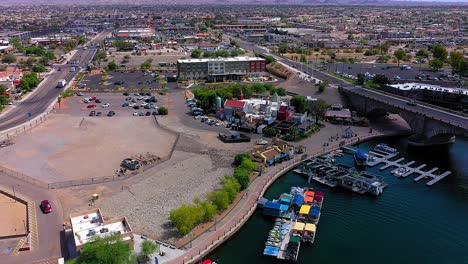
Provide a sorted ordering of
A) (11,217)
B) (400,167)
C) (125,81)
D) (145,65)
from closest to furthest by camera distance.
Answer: (11,217)
(400,167)
(125,81)
(145,65)

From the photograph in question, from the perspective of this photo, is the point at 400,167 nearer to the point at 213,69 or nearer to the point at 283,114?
the point at 283,114

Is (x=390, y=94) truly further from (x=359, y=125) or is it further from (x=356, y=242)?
(x=356, y=242)

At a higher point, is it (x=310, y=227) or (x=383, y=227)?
(x=310, y=227)

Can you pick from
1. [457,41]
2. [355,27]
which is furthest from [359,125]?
[355,27]

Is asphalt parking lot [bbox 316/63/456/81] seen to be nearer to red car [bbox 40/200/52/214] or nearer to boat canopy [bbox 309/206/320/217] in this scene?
boat canopy [bbox 309/206/320/217]

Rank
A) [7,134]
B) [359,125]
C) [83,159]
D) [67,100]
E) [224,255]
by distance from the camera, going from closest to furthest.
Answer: [224,255] → [83,159] → [7,134] → [359,125] → [67,100]

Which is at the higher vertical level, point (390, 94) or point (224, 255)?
point (390, 94)

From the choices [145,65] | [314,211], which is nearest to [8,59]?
[145,65]

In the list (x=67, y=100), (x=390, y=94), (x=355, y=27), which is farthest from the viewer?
(x=355, y=27)
